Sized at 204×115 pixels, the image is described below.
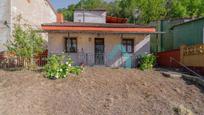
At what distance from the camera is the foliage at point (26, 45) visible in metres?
22.6

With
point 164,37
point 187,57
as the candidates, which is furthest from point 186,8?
point 187,57

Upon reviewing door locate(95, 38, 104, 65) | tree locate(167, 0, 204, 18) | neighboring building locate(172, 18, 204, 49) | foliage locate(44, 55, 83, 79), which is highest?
tree locate(167, 0, 204, 18)

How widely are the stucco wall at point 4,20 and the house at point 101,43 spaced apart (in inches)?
107

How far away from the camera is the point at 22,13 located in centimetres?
2836

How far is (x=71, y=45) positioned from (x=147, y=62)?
18.4ft

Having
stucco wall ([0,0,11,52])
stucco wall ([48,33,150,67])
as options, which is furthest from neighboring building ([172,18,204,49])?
stucco wall ([0,0,11,52])

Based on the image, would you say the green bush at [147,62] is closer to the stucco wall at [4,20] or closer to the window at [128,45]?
the window at [128,45]

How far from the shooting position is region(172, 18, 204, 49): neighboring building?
2422cm

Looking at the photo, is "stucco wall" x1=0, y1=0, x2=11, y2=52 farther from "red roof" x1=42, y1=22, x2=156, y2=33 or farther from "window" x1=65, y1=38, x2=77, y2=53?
"window" x1=65, y1=38, x2=77, y2=53

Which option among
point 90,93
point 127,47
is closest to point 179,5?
point 127,47

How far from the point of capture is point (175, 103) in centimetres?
1661

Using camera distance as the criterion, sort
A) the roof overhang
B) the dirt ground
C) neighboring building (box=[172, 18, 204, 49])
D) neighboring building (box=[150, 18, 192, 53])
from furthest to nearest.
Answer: neighboring building (box=[150, 18, 192, 53])
the roof overhang
neighboring building (box=[172, 18, 204, 49])
the dirt ground

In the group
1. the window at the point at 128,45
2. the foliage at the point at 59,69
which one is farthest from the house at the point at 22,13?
the window at the point at 128,45

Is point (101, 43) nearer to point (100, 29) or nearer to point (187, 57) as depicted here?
point (100, 29)
